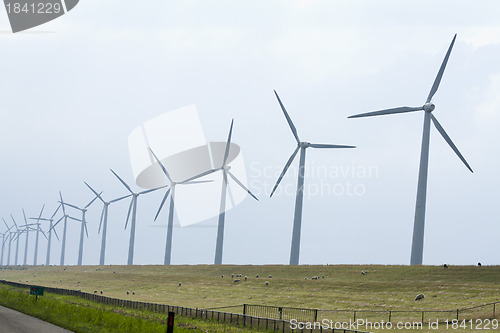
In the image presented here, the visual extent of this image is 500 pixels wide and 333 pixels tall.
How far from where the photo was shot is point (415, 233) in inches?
3674

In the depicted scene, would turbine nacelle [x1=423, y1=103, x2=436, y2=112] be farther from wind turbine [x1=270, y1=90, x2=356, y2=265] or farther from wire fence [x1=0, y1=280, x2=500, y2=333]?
wire fence [x1=0, y1=280, x2=500, y2=333]

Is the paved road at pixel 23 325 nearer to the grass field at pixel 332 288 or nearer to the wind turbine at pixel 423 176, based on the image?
the grass field at pixel 332 288

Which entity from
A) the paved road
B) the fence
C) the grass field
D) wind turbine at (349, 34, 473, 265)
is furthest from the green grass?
wind turbine at (349, 34, 473, 265)

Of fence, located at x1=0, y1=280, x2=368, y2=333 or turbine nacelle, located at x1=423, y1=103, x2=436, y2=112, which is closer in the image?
fence, located at x1=0, y1=280, x2=368, y2=333

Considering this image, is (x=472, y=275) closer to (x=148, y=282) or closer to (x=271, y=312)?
(x=271, y=312)

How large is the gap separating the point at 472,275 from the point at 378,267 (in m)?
21.2

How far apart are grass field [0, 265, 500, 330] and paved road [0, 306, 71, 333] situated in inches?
1289

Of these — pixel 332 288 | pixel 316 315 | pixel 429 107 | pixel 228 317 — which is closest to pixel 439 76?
pixel 429 107

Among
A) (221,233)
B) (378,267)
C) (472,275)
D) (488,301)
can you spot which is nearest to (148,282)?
(221,233)

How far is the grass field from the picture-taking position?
70.2 metres

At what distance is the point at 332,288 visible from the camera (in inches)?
3376

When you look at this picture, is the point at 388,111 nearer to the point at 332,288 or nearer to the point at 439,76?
the point at 439,76

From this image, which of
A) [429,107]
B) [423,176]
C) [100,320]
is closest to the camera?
[100,320]

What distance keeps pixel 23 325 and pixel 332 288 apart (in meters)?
50.0
